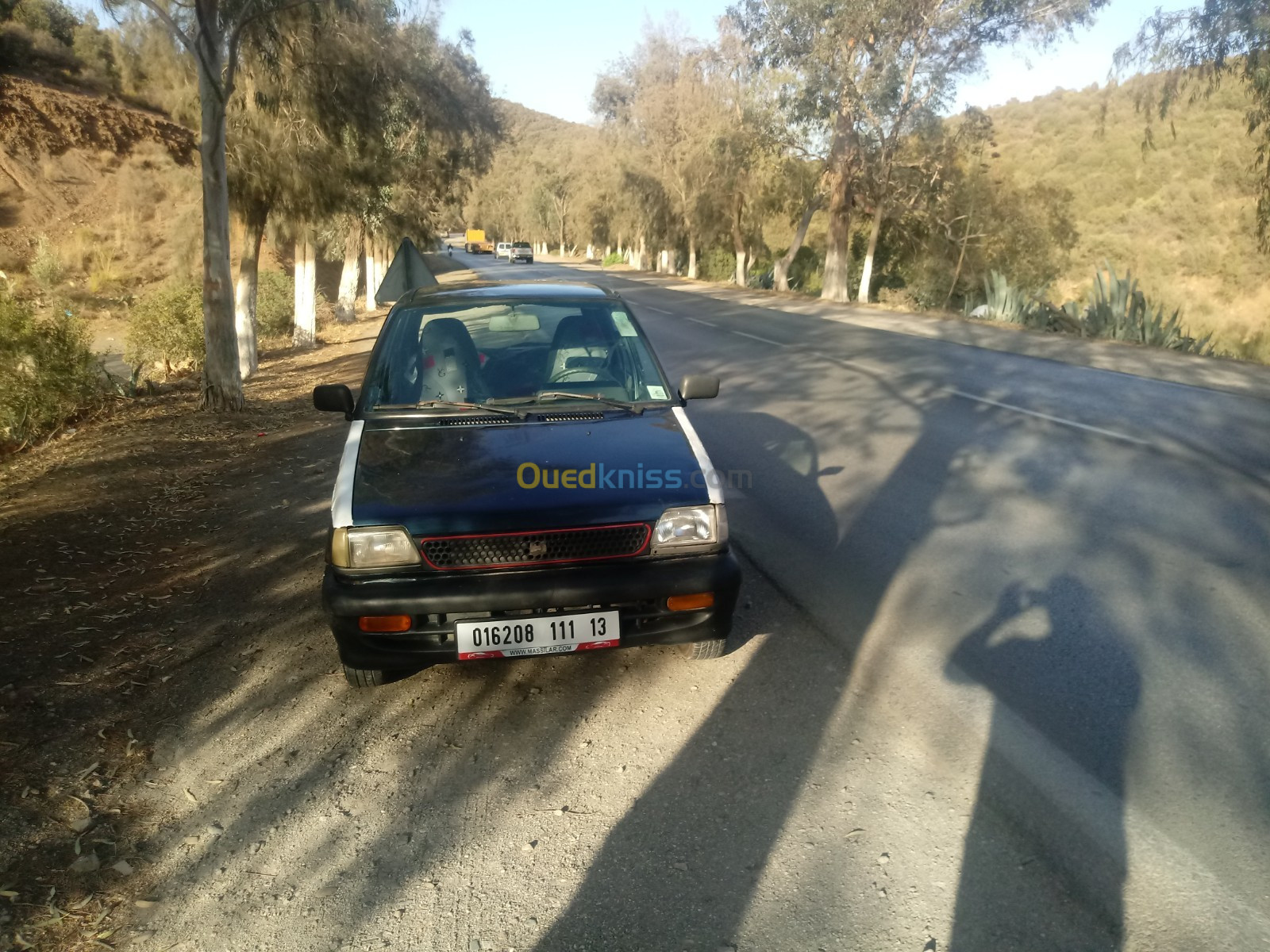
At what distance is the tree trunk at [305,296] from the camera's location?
69.1 feet

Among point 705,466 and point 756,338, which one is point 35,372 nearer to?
point 705,466

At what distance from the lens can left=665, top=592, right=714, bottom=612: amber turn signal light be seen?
12.0ft

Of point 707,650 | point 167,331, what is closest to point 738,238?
point 167,331

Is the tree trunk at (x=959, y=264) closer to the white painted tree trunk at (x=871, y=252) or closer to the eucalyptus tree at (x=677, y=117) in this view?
the white painted tree trunk at (x=871, y=252)

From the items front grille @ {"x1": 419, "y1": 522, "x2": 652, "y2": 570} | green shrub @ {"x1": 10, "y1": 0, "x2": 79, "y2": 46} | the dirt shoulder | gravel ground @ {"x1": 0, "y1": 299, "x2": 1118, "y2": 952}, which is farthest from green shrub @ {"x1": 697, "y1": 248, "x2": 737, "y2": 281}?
front grille @ {"x1": 419, "y1": 522, "x2": 652, "y2": 570}

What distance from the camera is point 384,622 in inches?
137

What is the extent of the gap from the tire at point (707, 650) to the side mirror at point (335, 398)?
208 centimetres

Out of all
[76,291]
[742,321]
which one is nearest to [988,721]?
[742,321]

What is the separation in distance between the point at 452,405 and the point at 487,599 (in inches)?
53.1

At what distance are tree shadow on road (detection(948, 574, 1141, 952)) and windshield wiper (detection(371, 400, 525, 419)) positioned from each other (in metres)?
2.32

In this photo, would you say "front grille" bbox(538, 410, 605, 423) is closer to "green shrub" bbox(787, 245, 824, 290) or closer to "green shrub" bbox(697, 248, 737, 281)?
"green shrub" bbox(787, 245, 824, 290)

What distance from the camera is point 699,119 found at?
4541 centimetres

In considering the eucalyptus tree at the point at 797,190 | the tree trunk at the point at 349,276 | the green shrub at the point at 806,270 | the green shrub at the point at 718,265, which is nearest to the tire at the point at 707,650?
the tree trunk at the point at 349,276

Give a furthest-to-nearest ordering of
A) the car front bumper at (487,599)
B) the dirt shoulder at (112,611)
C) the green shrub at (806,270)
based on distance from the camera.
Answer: the green shrub at (806,270) < the car front bumper at (487,599) < the dirt shoulder at (112,611)
